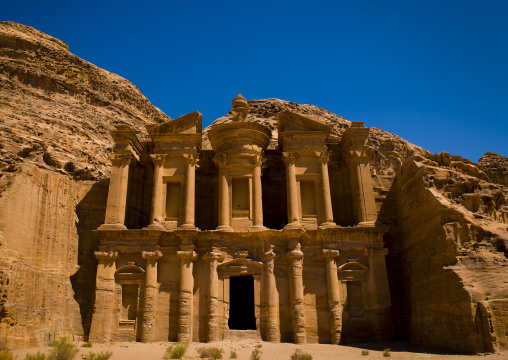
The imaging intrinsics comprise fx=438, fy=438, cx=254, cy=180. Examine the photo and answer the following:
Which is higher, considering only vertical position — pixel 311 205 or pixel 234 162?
pixel 234 162

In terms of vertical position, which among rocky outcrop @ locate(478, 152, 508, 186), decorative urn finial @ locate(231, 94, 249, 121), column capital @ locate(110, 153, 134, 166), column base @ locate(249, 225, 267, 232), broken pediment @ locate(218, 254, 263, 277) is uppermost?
decorative urn finial @ locate(231, 94, 249, 121)

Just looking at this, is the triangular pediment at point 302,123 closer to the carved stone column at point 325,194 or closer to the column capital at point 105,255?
the carved stone column at point 325,194

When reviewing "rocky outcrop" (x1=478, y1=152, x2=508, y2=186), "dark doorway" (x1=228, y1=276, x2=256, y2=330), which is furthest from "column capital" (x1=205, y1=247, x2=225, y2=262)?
"rocky outcrop" (x1=478, y1=152, x2=508, y2=186)

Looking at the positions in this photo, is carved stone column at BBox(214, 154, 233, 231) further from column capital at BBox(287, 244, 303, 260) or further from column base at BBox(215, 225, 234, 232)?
column capital at BBox(287, 244, 303, 260)

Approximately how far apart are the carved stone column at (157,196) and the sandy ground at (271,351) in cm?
551

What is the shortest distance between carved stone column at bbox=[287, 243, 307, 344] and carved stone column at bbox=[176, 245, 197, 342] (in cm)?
442

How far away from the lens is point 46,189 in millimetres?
18953

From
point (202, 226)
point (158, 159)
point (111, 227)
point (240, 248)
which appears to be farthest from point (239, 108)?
point (111, 227)

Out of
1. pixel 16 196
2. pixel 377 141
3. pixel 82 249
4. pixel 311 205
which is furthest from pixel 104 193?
pixel 377 141

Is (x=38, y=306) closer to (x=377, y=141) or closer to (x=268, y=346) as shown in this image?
(x=268, y=346)

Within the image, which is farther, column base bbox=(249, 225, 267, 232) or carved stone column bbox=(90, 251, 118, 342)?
column base bbox=(249, 225, 267, 232)

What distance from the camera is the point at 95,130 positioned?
93.9ft

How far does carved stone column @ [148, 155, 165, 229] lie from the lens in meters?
20.8

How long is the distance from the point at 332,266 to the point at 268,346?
4.63 m
